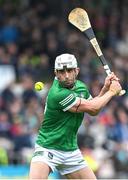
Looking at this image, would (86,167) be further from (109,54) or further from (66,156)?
(109,54)

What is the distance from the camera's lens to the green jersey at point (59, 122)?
1063cm

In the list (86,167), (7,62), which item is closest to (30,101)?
(7,62)

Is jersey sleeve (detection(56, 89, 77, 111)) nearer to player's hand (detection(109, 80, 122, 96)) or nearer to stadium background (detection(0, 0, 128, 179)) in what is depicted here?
player's hand (detection(109, 80, 122, 96))

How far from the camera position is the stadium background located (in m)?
16.1

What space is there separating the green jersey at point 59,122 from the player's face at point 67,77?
0.07 metres

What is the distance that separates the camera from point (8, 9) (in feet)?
63.6

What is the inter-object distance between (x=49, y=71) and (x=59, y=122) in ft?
24.7

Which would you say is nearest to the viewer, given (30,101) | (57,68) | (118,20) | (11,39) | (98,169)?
(57,68)

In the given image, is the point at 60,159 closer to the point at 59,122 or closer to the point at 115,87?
the point at 59,122

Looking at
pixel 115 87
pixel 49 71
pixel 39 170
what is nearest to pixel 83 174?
pixel 39 170

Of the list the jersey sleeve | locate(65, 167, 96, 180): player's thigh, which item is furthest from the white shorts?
the jersey sleeve

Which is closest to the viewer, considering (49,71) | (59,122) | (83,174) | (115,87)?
(115,87)

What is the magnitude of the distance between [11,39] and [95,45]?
26.2ft

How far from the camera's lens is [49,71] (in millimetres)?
18234
